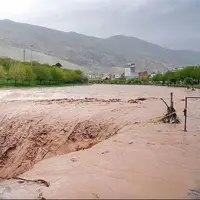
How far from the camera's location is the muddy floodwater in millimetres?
8016

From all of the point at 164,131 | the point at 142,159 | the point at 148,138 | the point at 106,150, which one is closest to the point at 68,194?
the point at 142,159

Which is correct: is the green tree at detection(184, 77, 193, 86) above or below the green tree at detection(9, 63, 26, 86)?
below

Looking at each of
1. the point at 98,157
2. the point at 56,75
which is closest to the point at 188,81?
the point at 56,75

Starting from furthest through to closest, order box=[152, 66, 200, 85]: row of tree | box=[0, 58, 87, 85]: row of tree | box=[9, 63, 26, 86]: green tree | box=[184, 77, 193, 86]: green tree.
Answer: box=[152, 66, 200, 85]: row of tree → box=[184, 77, 193, 86]: green tree → box=[0, 58, 87, 85]: row of tree → box=[9, 63, 26, 86]: green tree

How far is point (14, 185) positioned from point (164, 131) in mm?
8766

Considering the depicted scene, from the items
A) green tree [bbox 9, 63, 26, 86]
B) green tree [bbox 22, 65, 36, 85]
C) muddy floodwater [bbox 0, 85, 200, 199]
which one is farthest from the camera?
green tree [bbox 22, 65, 36, 85]

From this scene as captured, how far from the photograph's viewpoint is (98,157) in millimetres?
11109

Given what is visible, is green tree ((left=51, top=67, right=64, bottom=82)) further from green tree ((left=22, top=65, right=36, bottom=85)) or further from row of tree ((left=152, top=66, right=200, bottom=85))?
row of tree ((left=152, top=66, right=200, bottom=85))

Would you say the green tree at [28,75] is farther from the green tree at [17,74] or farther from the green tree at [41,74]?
the green tree at [41,74]

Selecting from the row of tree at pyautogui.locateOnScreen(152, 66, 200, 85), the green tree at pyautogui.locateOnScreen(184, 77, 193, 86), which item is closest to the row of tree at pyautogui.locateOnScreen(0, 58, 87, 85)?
the row of tree at pyautogui.locateOnScreen(152, 66, 200, 85)

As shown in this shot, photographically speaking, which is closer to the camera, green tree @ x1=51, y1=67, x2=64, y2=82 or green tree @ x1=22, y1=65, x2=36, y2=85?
green tree @ x1=22, y1=65, x2=36, y2=85

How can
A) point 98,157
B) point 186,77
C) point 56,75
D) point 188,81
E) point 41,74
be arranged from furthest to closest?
point 186,77, point 56,75, point 188,81, point 41,74, point 98,157

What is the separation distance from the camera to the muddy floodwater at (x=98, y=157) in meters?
8.02

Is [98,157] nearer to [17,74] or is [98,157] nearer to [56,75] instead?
[17,74]
